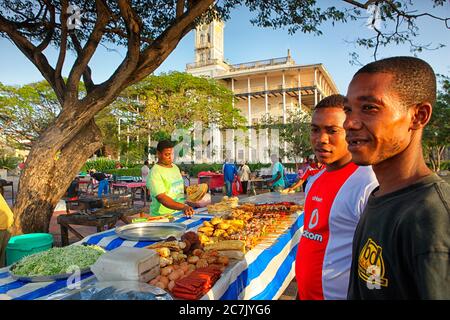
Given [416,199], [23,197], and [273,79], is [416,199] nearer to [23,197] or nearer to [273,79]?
[23,197]

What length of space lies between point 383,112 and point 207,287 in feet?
4.24

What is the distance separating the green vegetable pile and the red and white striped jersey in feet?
4.65

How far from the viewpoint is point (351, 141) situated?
104 centimetres

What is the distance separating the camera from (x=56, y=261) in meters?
2.02

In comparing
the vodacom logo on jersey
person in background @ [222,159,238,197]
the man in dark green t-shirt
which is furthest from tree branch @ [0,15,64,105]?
person in background @ [222,159,238,197]

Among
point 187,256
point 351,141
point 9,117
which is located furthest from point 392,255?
point 9,117

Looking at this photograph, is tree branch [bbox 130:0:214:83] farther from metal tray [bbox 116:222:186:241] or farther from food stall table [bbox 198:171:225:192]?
food stall table [bbox 198:171:225:192]

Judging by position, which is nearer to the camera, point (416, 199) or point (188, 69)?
point (416, 199)

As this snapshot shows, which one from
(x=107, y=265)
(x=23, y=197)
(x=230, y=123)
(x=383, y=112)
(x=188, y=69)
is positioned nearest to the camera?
(x=383, y=112)

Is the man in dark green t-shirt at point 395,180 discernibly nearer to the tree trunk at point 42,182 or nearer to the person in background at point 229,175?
the tree trunk at point 42,182

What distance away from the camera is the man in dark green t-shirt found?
0.76m

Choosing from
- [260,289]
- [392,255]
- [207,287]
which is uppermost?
[392,255]

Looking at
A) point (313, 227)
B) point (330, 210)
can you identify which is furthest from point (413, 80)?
point (313, 227)

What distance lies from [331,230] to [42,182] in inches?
167
